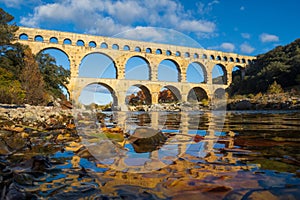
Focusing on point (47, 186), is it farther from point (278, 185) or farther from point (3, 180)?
point (278, 185)

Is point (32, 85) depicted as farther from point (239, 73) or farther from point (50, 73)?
point (239, 73)

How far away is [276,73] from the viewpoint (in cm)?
2330

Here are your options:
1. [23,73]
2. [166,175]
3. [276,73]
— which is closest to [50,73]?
[23,73]

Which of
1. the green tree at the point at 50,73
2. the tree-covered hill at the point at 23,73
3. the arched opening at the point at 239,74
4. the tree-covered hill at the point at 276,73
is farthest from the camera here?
the arched opening at the point at 239,74

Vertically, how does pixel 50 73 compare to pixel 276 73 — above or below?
below

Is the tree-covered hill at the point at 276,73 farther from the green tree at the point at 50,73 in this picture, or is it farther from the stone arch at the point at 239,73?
the green tree at the point at 50,73

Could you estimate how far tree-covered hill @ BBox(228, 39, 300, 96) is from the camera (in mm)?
21375

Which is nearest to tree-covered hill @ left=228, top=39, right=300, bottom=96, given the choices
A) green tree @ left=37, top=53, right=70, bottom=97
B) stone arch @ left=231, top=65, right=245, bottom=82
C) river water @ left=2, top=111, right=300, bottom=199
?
stone arch @ left=231, top=65, right=245, bottom=82

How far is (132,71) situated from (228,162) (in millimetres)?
1032

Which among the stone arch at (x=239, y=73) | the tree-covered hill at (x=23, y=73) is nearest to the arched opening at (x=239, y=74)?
the stone arch at (x=239, y=73)

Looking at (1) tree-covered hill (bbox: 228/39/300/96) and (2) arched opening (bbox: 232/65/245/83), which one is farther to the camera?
(2) arched opening (bbox: 232/65/245/83)

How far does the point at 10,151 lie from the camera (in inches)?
63.4

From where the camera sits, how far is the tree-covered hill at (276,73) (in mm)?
21375

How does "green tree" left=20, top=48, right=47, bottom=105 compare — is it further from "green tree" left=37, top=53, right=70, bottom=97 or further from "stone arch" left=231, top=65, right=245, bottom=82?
"stone arch" left=231, top=65, right=245, bottom=82
